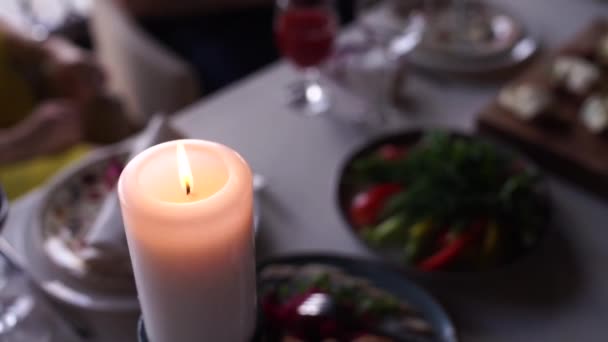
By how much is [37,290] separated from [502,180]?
0.65 m

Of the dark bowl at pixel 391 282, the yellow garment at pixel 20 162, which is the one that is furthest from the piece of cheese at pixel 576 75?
the yellow garment at pixel 20 162

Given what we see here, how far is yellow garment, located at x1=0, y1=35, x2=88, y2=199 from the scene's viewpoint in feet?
4.20

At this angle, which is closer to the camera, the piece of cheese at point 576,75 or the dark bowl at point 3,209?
the dark bowl at point 3,209

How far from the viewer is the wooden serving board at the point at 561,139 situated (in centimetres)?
93

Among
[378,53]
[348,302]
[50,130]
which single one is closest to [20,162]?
Result: [50,130]

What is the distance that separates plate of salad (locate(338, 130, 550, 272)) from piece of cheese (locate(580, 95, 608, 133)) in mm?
152

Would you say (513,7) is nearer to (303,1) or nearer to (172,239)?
(303,1)

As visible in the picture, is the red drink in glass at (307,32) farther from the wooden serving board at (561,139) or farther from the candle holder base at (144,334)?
the candle holder base at (144,334)

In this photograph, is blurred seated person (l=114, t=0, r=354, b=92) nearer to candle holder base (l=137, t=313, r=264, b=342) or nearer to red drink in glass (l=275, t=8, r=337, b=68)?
red drink in glass (l=275, t=8, r=337, b=68)

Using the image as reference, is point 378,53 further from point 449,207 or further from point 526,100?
point 449,207

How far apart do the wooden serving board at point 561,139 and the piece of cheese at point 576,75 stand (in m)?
0.02

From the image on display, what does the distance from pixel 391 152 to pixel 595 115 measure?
33 centimetres

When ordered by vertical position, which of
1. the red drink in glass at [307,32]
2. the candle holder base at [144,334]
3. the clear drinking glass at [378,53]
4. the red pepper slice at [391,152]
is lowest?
the red pepper slice at [391,152]

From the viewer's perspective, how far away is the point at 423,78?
47.1 inches
